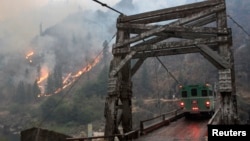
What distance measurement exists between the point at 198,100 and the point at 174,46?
47.5 feet

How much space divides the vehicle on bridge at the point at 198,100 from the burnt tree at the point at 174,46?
12.4m

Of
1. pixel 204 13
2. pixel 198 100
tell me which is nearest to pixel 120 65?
pixel 204 13

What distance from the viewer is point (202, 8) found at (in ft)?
56.8

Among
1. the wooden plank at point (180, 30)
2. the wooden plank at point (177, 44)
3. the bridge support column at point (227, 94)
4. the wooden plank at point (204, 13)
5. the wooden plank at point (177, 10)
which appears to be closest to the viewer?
the bridge support column at point (227, 94)

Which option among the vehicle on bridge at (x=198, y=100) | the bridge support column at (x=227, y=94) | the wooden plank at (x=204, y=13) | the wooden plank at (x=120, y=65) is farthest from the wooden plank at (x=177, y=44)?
the vehicle on bridge at (x=198, y=100)

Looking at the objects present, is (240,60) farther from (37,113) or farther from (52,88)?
(52,88)

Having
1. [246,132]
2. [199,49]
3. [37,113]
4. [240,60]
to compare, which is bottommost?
[37,113]

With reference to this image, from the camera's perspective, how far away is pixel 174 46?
→ 17391 mm

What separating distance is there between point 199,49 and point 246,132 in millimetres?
8198

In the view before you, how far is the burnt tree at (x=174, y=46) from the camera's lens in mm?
15672

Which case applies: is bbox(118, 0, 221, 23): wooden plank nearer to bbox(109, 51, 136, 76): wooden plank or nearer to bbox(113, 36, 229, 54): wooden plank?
bbox(113, 36, 229, 54): wooden plank

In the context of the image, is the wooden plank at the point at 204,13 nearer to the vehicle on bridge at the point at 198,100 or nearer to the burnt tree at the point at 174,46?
the burnt tree at the point at 174,46

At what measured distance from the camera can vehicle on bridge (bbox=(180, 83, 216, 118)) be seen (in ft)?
97.9

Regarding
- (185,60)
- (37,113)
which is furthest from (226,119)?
(185,60)
